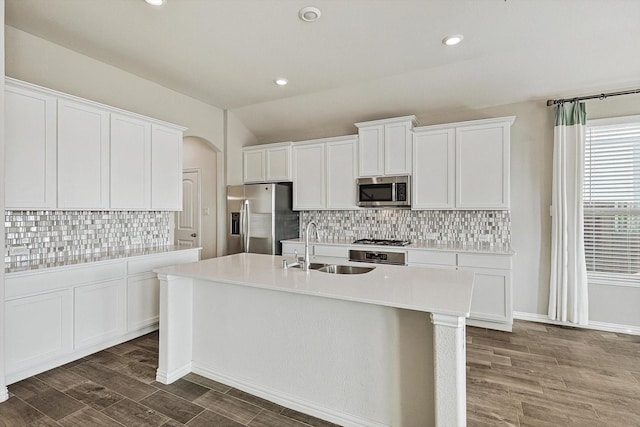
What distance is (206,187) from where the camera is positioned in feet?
18.3

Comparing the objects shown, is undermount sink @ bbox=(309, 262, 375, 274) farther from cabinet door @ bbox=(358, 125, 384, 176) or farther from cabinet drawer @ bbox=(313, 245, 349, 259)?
cabinet door @ bbox=(358, 125, 384, 176)

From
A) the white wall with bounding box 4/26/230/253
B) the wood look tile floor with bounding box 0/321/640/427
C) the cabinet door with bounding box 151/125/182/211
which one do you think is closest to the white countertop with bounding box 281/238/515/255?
the wood look tile floor with bounding box 0/321/640/427

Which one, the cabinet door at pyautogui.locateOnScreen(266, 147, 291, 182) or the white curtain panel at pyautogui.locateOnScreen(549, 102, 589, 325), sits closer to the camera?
the white curtain panel at pyautogui.locateOnScreen(549, 102, 589, 325)

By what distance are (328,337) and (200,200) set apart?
4264 millimetres

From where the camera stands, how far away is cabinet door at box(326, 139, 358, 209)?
4574 mm

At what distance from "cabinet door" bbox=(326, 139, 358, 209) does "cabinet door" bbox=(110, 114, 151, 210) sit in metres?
2.32

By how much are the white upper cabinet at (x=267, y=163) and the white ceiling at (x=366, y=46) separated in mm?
865

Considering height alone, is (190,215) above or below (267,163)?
below

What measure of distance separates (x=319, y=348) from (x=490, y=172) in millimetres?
2913

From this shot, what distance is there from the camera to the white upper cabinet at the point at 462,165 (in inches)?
146

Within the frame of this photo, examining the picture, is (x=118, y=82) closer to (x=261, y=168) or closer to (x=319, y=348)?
(x=261, y=168)

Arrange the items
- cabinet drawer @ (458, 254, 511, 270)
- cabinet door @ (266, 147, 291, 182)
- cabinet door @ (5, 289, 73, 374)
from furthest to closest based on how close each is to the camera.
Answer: cabinet door @ (266, 147, 291, 182) < cabinet drawer @ (458, 254, 511, 270) < cabinet door @ (5, 289, 73, 374)

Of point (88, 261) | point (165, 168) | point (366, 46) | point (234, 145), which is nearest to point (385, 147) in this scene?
point (366, 46)

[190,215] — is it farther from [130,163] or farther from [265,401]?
[265,401]
